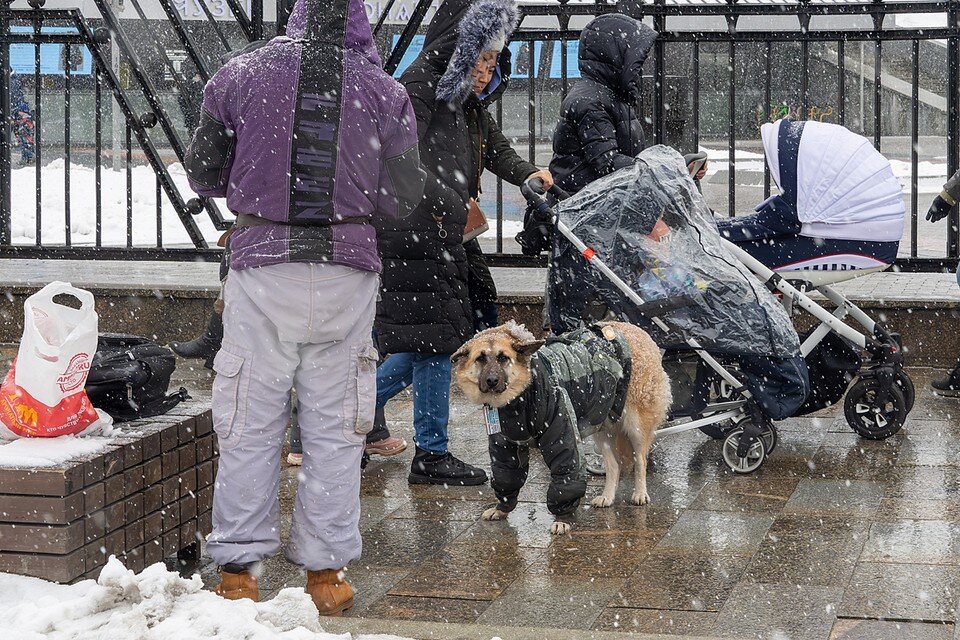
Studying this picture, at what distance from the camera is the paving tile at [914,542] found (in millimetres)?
4734

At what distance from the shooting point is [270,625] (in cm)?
346

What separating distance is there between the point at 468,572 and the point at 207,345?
3.98 metres

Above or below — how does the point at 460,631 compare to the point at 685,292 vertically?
below

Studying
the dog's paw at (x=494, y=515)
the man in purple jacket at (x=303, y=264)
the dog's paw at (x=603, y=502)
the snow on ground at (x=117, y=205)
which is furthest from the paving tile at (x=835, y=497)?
the snow on ground at (x=117, y=205)

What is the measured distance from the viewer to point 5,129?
9688 millimetres

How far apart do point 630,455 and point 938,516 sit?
1.36 m

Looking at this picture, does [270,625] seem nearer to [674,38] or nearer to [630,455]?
[630,455]

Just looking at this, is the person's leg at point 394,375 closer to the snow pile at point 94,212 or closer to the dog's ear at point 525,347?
the dog's ear at point 525,347

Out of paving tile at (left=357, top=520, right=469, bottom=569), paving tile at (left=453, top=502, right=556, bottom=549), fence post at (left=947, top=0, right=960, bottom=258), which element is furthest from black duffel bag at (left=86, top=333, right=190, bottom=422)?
fence post at (left=947, top=0, right=960, bottom=258)

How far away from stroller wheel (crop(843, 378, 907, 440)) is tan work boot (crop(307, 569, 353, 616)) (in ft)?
10.9

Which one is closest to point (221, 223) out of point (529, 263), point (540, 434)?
point (529, 263)

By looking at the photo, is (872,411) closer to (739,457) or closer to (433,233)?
(739,457)

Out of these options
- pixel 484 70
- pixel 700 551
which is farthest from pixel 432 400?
pixel 700 551

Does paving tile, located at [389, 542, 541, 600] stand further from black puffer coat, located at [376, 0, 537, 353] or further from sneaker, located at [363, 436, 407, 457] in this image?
sneaker, located at [363, 436, 407, 457]
